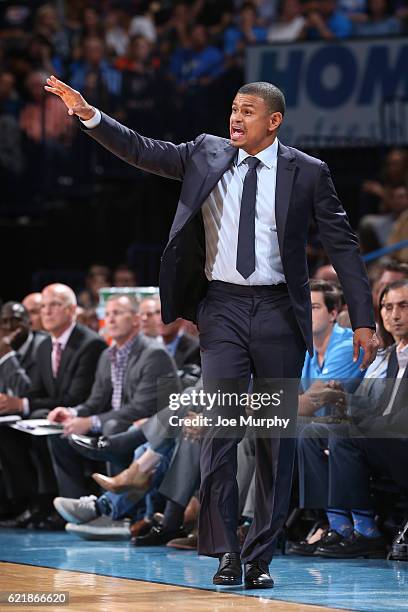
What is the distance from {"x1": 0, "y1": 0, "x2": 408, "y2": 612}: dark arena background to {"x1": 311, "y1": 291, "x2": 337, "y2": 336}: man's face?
0.30 feet

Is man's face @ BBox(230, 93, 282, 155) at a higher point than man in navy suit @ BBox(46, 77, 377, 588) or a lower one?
higher

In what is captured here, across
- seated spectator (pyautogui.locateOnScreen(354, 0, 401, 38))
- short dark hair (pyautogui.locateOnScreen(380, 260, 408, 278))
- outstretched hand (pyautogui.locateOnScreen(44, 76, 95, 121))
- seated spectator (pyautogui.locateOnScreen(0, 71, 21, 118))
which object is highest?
seated spectator (pyautogui.locateOnScreen(354, 0, 401, 38))

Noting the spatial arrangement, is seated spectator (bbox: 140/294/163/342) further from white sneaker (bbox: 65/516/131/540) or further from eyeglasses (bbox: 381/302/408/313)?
eyeglasses (bbox: 381/302/408/313)

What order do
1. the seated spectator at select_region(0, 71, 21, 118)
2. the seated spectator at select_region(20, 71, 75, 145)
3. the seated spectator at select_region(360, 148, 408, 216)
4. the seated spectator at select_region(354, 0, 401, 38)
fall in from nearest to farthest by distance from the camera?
the seated spectator at select_region(360, 148, 408, 216)
the seated spectator at select_region(354, 0, 401, 38)
the seated spectator at select_region(20, 71, 75, 145)
the seated spectator at select_region(0, 71, 21, 118)

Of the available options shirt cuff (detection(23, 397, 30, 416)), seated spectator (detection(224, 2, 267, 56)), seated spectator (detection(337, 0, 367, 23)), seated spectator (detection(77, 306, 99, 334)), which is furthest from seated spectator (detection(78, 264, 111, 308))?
seated spectator (detection(337, 0, 367, 23))

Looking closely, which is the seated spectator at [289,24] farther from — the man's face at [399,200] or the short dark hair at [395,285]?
the short dark hair at [395,285]

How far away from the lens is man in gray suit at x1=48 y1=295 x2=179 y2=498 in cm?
787

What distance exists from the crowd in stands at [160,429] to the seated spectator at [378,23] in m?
4.29

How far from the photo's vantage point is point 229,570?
5.31 meters

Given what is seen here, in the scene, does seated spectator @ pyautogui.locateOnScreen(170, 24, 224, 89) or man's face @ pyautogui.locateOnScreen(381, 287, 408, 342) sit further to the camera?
seated spectator @ pyautogui.locateOnScreen(170, 24, 224, 89)

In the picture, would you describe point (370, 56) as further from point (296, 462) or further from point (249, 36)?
point (296, 462)

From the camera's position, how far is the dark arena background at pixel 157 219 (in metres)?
5.99

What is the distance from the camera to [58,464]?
8.06 meters

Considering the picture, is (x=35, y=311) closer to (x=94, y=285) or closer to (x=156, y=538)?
(x=94, y=285)
